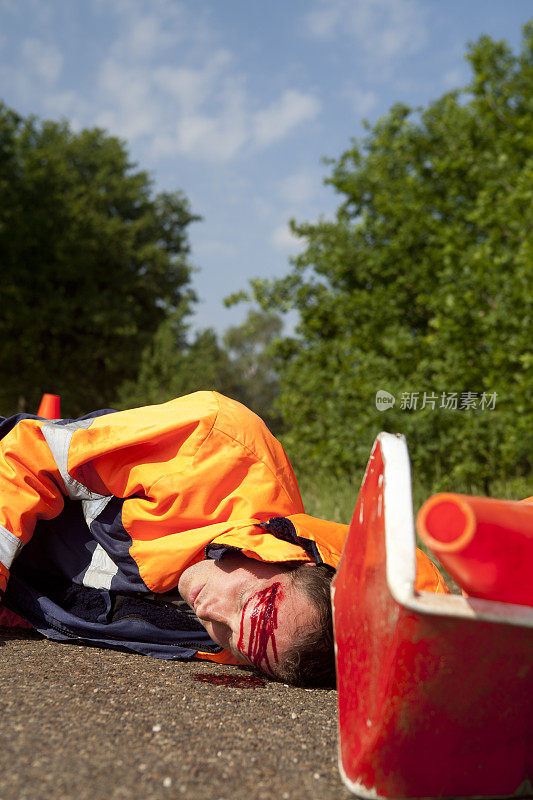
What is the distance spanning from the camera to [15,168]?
2153 centimetres

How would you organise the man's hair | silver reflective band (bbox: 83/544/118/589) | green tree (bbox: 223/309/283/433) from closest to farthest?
1. the man's hair
2. silver reflective band (bbox: 83/544/118/589)
3. green tree (bbox: 223/309/283/433)

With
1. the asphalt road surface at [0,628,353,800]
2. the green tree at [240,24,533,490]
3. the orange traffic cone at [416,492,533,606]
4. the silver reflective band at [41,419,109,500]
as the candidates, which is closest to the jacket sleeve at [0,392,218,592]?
the silver reflective band at [41,419,109,500]

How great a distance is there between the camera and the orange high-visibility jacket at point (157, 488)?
2182 mm

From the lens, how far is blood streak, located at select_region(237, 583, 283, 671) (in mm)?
1918

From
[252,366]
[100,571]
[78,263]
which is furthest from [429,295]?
[252,366]

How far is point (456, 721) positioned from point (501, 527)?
1.25 ft

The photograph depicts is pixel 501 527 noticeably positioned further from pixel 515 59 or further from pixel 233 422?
pixel 515 59

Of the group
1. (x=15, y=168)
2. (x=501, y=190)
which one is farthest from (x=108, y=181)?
(x=501, y=190)

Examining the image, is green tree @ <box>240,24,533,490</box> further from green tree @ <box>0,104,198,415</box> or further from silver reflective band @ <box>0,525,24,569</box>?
green tree @ <box>0,104,198,415</box>

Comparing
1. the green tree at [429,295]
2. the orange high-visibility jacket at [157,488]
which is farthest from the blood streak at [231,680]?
the green tree at [429,295]

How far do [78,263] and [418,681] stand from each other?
22.6 meters

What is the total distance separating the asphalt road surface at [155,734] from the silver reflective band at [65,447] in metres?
0.54

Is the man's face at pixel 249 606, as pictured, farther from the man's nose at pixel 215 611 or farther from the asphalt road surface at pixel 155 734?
the asphalt road surface at pixel 155 734

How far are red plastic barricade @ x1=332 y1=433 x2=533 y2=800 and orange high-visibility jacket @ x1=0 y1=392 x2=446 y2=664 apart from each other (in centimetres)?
79
